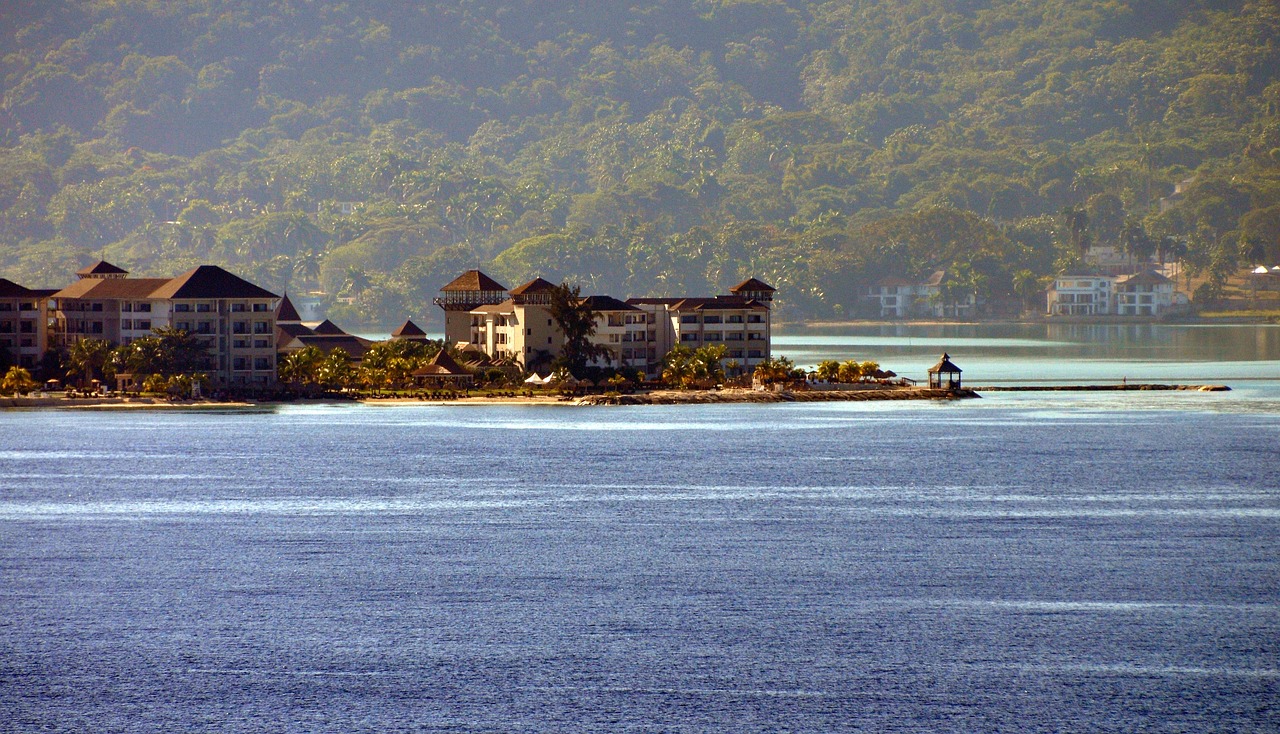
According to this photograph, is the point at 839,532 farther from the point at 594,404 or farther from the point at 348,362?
the point at 348,362

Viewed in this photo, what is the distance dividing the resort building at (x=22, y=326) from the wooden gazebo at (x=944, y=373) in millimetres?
62258

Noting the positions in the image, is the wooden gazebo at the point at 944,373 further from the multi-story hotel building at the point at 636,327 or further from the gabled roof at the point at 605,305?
the gabled roof at the point at 605,305

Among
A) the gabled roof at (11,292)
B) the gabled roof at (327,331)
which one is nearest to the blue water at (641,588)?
the gabled roof at (11,292)

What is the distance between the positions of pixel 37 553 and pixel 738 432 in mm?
46043

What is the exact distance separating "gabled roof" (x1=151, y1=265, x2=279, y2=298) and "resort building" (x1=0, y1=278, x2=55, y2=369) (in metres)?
9.17

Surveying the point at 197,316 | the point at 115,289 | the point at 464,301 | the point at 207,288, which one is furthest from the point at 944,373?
the point at 115,289

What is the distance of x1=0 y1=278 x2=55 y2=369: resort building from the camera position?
111 m

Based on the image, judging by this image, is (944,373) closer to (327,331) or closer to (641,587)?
(327,331)

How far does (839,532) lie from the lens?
179 feet

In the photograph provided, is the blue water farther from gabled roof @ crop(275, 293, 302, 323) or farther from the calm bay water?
gabled roof @ crop(275, 293, 302, 323)

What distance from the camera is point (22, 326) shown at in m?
111

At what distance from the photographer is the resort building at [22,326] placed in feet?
364

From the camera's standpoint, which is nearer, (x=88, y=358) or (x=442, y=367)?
(x=88, y=358)

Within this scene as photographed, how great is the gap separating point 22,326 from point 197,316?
1391cm
